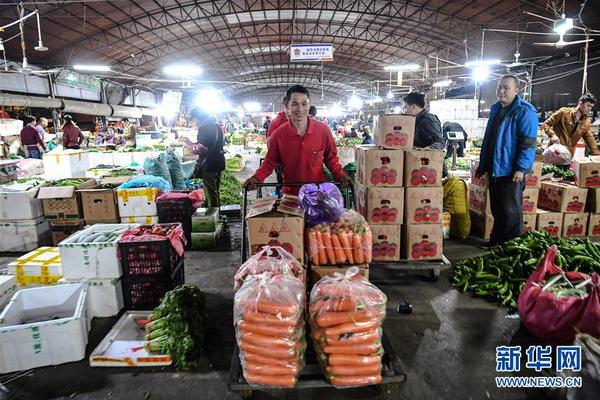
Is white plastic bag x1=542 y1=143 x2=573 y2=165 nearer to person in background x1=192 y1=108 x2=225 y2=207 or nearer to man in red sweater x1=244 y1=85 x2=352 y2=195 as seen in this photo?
man in red sweater x1=244 y1=85 x2=352 y2=195

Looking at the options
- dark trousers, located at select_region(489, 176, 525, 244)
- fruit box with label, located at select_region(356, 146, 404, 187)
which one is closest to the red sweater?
fruit box with label, located at select_region(356, 146, 404, 187)

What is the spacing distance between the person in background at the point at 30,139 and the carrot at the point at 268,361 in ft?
39.2

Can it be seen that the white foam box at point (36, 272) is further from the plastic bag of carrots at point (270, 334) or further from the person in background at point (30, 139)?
the person in background at point (30, 139)

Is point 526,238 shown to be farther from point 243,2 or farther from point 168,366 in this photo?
point 243,2

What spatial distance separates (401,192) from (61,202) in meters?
5.07

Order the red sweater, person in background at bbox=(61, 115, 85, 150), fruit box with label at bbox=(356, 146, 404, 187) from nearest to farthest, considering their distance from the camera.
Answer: the red sweater < fruit box with label at bbox=(356, 146, 404, 187) < person in background at bbox=(61, 115, 85, 150)

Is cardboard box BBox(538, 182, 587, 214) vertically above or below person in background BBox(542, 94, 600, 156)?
below

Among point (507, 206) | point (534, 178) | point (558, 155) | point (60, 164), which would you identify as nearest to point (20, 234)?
point (60, 164)

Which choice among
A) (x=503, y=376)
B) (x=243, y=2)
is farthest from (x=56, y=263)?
(x=243, y=2)

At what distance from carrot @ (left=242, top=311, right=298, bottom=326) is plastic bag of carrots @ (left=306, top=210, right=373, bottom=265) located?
0.88 meters

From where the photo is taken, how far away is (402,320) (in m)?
3.55

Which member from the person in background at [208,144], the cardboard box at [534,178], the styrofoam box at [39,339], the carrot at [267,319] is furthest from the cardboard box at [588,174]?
the styrofoam box at [39,339]

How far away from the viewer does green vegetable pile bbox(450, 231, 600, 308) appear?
12.6 ft

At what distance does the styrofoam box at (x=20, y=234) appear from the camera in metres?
5.58
